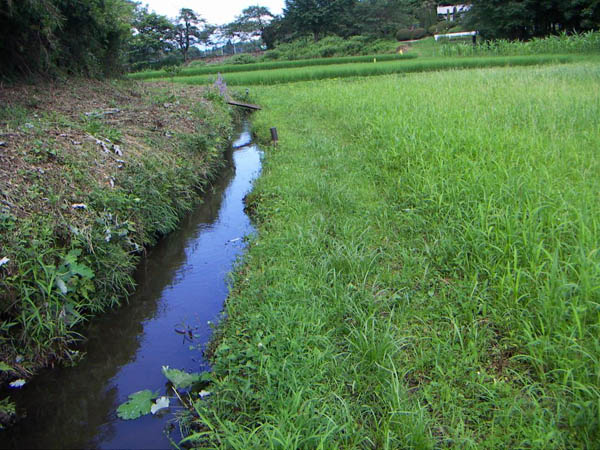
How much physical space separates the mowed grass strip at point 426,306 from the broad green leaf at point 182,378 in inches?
6.9

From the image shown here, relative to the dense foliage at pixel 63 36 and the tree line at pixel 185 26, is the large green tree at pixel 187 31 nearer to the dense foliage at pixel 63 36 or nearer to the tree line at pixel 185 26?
the tree line at pixel 185 26

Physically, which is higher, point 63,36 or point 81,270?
point 63,36

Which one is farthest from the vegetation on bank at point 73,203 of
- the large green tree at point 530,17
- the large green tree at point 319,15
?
the large green tree at point 319,15

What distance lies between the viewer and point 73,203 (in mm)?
4094

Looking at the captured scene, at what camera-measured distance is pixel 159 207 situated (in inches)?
205

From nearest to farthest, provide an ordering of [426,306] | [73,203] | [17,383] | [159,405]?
1. [159,405]
2. [17,383]
3. [426,306]
4. [73,203]

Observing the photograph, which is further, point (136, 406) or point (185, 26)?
point (185, 26)

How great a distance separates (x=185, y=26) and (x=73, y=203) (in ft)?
152

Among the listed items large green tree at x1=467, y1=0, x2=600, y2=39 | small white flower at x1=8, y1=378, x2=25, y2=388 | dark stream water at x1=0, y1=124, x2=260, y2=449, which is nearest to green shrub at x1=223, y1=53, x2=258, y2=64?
large green tree at x1=467, y1=0, x2=600, y2=39

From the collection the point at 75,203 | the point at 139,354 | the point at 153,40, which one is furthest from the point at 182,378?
the point at 153,40

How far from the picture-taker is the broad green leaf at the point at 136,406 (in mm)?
2770

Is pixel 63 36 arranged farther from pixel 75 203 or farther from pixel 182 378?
pixel 182 378

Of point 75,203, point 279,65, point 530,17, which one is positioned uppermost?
point 530,17

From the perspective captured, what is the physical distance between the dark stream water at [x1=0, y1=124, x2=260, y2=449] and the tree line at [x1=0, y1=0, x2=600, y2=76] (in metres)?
4.78
